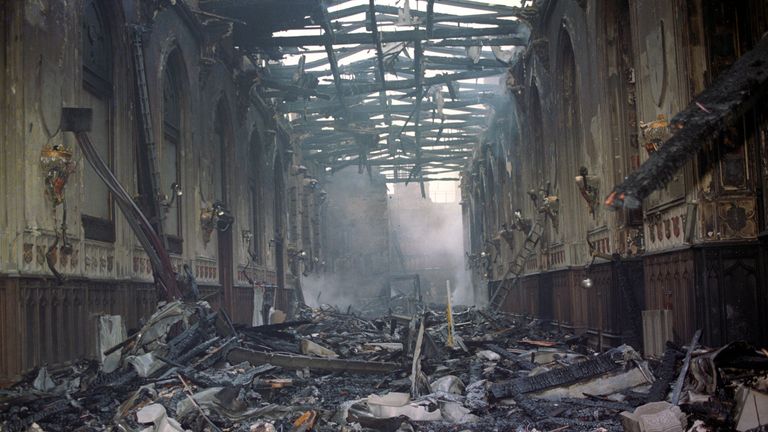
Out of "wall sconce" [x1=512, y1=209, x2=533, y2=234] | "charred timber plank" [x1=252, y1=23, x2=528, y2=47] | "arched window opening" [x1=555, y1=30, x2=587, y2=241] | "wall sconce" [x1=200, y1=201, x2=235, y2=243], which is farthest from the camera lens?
"wall sconce" [x1=512, y1=209, x2=533, y2=234]

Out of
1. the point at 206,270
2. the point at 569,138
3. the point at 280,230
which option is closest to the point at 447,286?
the point at 569,138

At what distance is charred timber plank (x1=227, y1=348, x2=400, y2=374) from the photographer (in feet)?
36.0

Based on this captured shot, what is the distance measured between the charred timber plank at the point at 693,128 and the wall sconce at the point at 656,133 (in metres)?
4.78

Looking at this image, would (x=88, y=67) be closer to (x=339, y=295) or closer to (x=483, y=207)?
(x=483, y=207)

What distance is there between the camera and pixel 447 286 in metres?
14.2

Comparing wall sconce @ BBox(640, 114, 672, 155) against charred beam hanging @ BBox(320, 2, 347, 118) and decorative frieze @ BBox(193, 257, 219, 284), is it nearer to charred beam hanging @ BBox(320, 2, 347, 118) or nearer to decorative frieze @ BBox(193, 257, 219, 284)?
charred beam hanging @ BBox(320, 2, 347, 118)

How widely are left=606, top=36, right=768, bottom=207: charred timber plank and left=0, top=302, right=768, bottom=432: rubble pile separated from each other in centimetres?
266

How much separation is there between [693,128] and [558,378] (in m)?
4.94

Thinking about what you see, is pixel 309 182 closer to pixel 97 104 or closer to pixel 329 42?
pixel 329 42

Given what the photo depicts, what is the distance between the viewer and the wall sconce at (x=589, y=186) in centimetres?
1227

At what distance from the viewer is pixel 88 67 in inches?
440

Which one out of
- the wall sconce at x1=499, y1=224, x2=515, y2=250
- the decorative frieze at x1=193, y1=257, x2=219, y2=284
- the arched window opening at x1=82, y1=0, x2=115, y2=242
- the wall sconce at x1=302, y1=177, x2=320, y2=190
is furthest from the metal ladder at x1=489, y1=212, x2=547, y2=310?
the wall sconce at x1=302, y1=177, x2=320, y2=190

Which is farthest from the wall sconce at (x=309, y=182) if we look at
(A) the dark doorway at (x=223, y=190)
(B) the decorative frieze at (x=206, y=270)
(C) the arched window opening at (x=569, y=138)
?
(C) the arched window opening at (x=569, y=138)

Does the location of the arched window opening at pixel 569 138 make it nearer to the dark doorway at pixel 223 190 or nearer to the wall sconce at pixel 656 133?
the wall sconce at pixel 656 133
